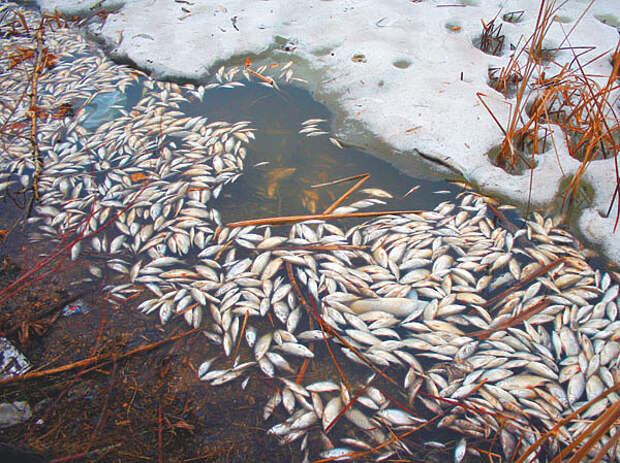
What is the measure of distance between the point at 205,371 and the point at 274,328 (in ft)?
1.27

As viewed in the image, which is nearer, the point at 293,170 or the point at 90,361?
the point at 90,361

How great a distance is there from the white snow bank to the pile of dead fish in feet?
1.43

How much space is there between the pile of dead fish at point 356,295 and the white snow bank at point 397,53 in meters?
0.44

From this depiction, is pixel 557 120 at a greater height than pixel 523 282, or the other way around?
pixel 557 120

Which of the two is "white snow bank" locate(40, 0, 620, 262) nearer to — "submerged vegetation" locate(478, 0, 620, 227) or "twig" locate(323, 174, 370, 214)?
"submerged vegetation" locate(478, 0, 620, 227)

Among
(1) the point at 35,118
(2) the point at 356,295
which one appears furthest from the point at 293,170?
(1) the point at 35,118

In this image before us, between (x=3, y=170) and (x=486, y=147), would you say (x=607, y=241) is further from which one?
(x=3, y=170)

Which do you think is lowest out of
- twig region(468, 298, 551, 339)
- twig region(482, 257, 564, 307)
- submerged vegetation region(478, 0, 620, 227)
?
twig region(468, 298, 551, 339)

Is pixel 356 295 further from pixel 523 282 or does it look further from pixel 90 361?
pixel 90 361

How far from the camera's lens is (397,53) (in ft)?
11.6

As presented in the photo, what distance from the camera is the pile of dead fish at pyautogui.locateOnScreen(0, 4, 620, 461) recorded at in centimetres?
169

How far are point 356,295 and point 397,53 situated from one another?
2.47 meters

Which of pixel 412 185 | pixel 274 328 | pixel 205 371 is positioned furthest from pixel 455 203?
pixel 205 371

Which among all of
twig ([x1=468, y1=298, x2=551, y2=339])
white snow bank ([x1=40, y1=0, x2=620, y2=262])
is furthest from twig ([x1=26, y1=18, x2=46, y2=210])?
twig ([x1=468, y1=298, x2=551, y2=339])
